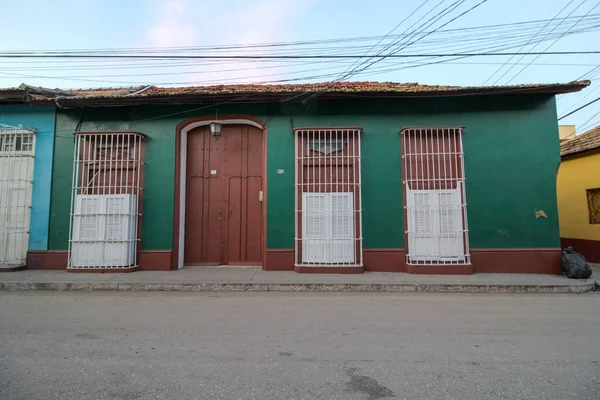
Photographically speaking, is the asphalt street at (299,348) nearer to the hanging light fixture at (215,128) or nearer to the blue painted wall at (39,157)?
the blue painted wall at (39,157)

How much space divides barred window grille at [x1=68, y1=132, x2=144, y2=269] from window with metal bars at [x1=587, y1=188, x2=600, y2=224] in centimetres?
1126

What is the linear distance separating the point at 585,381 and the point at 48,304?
254 inches

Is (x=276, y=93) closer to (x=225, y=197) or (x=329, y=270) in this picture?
(x=225, y=197)

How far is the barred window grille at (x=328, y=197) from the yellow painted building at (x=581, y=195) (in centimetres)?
651

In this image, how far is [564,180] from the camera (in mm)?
9695

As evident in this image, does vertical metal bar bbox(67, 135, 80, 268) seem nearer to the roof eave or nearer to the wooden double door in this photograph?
the roof eave

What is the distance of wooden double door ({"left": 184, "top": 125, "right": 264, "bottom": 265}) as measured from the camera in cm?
769

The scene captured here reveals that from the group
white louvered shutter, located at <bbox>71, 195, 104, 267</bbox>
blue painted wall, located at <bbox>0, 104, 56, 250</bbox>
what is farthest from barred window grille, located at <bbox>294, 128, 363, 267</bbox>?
blue painted wall, located at <bbox>0, 104, 56, 250</bbox>

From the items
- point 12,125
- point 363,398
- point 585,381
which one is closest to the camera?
point 363,398

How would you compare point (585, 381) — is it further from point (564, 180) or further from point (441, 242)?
point (564, 180)

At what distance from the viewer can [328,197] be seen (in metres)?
7.09

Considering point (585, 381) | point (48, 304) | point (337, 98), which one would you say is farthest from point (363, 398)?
point (337, 98)

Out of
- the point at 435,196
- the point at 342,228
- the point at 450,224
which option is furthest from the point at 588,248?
the point at 342,228

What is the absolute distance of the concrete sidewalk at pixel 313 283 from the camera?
19.2 feet
